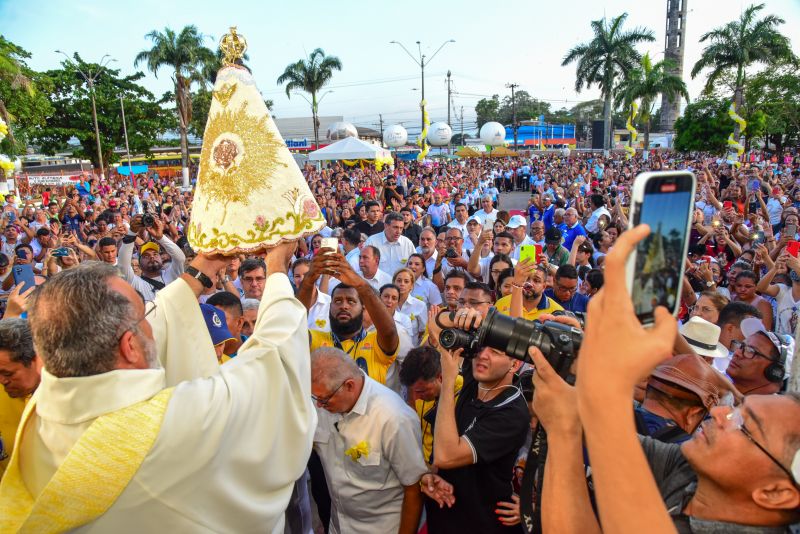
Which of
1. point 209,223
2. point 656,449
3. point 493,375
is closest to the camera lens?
point 656,449

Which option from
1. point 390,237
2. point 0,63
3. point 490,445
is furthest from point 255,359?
point 0,63

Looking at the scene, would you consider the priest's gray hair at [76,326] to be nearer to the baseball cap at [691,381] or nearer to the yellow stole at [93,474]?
the yellow stole at [93,474]

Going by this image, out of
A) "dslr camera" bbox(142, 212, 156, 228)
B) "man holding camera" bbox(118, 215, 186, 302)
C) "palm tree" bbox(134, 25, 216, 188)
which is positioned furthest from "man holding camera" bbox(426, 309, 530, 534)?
"palm tree" bbox(134, 25, 216, 188)

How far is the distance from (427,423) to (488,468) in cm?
67

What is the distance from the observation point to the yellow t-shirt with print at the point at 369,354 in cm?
381

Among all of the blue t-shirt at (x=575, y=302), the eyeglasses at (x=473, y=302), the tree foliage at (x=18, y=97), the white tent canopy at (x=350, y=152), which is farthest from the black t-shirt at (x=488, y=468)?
the tree foliage at (x=18, y=97)

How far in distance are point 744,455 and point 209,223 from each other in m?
2.07

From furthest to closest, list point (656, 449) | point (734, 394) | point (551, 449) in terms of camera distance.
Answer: point (734, 394) < point (656, 449) < point (551, 449)

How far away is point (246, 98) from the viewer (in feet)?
7.41

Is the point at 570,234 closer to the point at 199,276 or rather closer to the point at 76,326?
the point at 199,276

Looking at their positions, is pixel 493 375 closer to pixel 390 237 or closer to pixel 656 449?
pixel 656 449

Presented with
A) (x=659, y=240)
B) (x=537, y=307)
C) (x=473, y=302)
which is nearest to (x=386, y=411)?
(x=473, y=302)

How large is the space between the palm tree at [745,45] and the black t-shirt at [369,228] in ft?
106

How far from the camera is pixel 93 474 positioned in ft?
4.57
